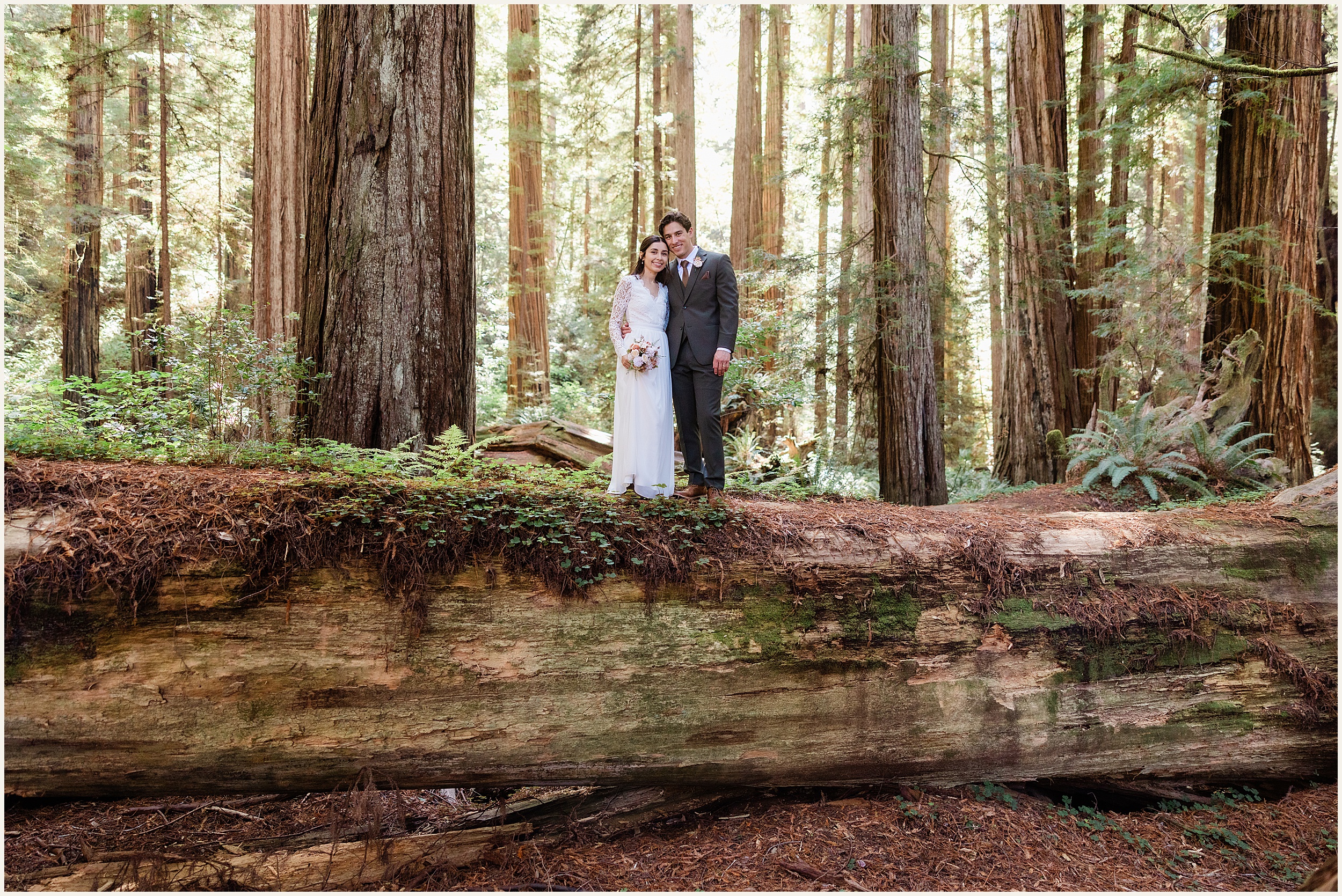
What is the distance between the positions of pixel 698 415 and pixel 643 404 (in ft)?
1.41

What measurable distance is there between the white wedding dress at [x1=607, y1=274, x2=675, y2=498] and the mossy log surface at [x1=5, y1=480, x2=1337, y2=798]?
901 mm

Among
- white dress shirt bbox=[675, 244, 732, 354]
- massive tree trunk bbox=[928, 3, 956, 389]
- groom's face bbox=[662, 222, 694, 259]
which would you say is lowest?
white dress shirt bbox=[675, 244, 732, 354]

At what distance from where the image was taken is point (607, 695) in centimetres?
422

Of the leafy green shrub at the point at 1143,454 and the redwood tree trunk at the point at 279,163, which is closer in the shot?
the leafy green shrub at the point at 1143,454

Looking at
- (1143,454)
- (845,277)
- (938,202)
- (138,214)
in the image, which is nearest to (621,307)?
(845,277)

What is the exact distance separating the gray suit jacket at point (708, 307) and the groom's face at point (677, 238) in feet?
0.46

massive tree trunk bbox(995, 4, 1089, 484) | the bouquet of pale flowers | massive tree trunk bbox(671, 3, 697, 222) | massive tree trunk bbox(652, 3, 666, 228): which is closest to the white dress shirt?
the bouquet of pale flowers

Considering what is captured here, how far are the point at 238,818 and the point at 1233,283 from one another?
1206 centimetres

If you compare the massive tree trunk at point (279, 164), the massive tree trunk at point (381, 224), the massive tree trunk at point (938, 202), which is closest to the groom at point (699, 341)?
the massive tree trunk at point (381, 224)

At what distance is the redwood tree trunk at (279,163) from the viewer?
9.77 m

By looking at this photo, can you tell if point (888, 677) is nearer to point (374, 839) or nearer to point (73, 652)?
point (374, 839)

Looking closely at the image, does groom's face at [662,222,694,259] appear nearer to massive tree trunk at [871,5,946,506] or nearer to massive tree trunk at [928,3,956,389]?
massive tree trunk at [871,5,946,506]

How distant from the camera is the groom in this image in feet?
17.6

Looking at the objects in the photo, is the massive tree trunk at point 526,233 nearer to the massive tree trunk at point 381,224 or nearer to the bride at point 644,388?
the massive tree trunk at point 381,224
